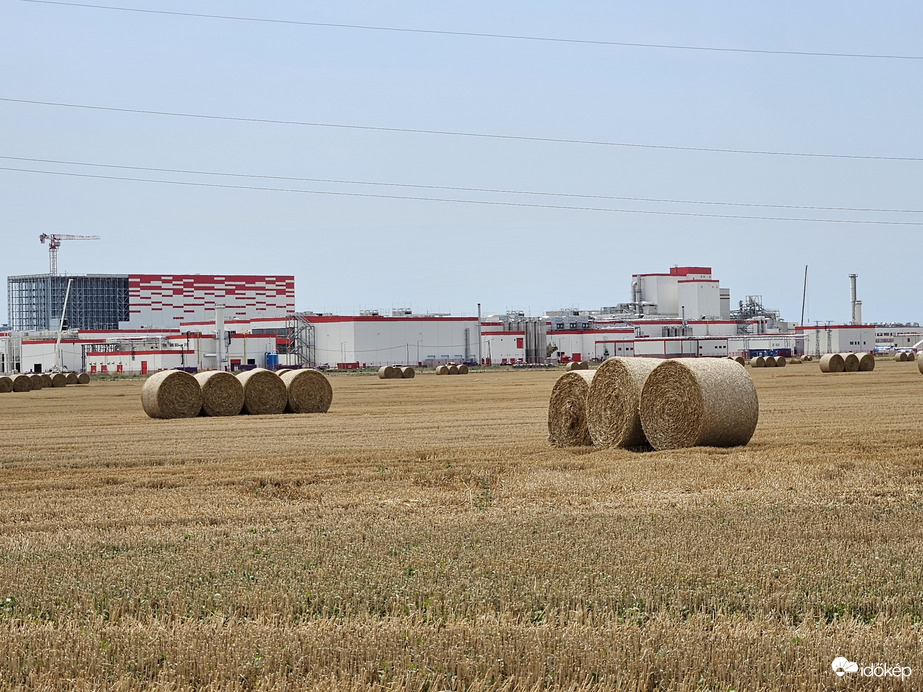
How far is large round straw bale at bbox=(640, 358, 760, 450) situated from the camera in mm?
15648

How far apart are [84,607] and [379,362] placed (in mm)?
84268

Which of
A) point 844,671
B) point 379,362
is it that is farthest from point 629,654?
point 379,362

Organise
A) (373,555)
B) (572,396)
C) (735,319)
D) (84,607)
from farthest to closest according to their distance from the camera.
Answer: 1. (735,319)
2. (572,396)
3. (373,555)
4. (84,607)

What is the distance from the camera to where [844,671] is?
208 inches

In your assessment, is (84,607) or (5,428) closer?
(84,607)

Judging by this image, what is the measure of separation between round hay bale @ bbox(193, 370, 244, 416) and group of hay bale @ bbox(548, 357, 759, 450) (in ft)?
45.2

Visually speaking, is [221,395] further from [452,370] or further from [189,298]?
[189,298]

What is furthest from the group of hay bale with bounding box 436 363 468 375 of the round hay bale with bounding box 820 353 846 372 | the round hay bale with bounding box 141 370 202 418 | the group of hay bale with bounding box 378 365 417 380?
the round hay bale with bounding box 141 370 202 418

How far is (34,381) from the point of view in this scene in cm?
5600

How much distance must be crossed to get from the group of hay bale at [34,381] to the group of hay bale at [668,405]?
39.8 meters

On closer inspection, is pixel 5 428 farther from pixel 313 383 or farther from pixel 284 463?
pixel 284 463

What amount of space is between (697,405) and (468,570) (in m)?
8.79

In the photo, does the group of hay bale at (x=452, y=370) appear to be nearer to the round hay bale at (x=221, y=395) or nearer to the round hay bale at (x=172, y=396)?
the round hay bale at (x=221, y=395)

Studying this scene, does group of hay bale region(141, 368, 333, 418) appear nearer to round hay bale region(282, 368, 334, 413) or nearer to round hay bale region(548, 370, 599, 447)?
round hay bale region(282, 368, 334, 413)
